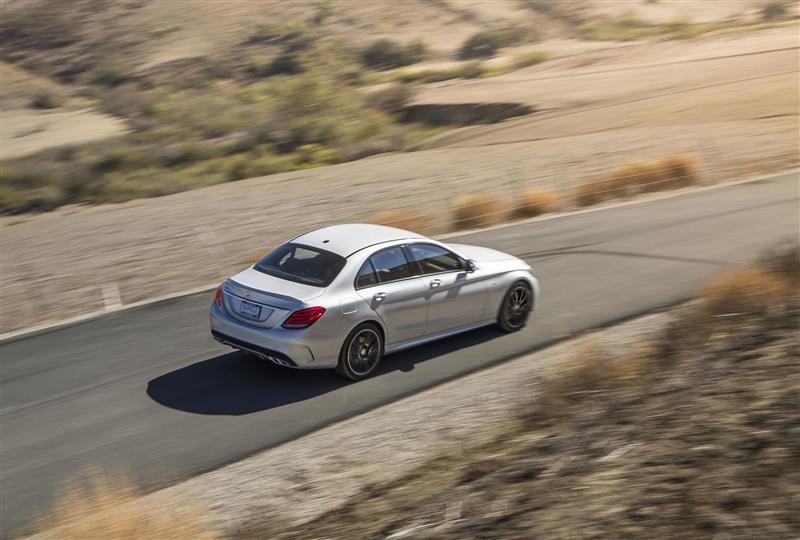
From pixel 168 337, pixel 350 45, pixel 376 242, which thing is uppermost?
pixel 350 45

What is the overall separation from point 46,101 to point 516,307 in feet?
157

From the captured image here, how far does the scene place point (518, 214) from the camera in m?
21.1

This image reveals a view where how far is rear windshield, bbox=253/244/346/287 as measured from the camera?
10.2 meters

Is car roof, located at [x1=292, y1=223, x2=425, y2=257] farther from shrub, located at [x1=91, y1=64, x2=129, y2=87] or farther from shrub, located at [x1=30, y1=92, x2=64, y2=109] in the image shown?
shrub, located at [x1=91, y1=64, x2=129, y2=87]

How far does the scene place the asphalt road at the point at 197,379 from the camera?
28.6 ft

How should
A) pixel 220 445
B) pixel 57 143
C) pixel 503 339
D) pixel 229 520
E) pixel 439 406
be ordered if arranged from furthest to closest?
1. pixel 57 143
2. pixel 503 339
3. pixel 439 406
4. pixel 220 445
5. pixel 229 520

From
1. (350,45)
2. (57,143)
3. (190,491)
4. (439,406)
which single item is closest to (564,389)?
(439,406)

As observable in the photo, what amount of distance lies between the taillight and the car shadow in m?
0.84

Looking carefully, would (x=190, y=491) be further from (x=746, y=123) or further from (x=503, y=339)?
(x=746, y=123)

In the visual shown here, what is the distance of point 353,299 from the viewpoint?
10.0 metres

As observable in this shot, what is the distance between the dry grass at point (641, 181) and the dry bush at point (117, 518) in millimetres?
16616

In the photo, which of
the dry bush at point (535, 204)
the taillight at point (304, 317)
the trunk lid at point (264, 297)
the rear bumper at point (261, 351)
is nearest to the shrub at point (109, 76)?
the dry bush at point (535, 204)

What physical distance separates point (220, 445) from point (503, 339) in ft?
14.0

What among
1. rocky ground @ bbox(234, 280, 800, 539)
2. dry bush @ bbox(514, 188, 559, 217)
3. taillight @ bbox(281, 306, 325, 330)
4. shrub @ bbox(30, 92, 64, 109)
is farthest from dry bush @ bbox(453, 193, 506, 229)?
shrub @ bbox(30, 92, 64, 109)
